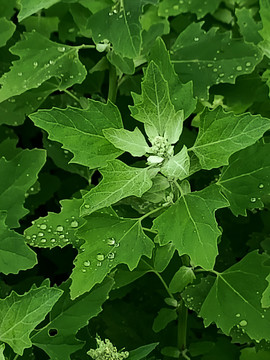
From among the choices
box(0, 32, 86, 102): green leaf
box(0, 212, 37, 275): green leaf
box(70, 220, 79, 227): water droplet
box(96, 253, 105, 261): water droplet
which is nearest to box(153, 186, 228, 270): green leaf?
box(96, 253, 105, 261): water droplet

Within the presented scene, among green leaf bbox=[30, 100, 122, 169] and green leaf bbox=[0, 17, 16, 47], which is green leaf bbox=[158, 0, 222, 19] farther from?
green leaf bbox=[30, 100, 122, 169]

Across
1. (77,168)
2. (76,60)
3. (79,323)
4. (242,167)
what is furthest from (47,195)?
(242,167)

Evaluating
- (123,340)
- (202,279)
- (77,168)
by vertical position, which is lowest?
(123,340)

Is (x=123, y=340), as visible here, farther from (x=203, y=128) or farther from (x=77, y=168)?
(x=203, y=128)

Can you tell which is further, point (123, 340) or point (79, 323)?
point (123, 340)

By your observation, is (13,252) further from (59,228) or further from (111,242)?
(111,242)

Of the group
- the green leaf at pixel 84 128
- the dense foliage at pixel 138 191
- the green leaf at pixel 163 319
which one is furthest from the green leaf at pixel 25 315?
the green leaf at pixel 163 319

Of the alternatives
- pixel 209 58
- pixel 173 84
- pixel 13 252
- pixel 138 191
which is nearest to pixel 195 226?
pixel 138 191
